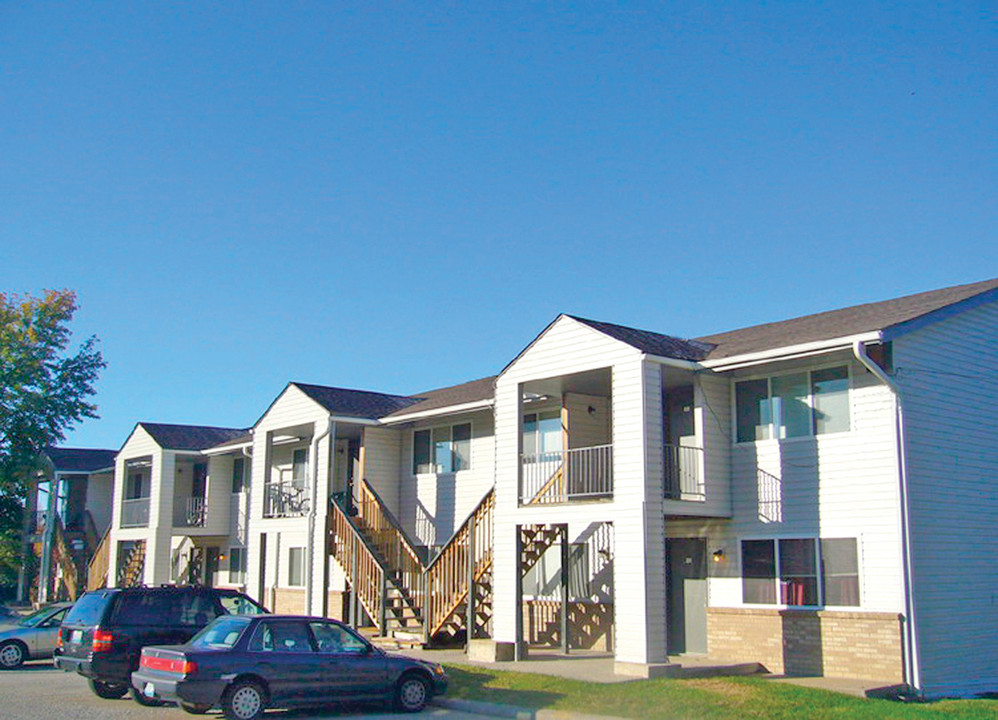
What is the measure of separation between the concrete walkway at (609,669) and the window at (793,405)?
410cm

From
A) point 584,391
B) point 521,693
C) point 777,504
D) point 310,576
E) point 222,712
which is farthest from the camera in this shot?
point 310,576

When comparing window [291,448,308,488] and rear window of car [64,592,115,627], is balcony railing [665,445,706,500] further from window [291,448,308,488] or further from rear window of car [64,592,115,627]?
window [291,448,308,488]

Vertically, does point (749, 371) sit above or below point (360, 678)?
above

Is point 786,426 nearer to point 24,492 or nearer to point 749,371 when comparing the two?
point 749,371

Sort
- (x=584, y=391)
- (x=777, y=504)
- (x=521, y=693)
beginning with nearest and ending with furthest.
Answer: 1. (x=521, y=693)
2. (x=777, y=504)
3. (x=584, y=391)

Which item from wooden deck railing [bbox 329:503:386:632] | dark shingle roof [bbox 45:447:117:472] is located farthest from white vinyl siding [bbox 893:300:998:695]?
dark shingle roof [bbox 45:447:117:472]

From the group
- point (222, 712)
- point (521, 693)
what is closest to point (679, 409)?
point (521, 693)

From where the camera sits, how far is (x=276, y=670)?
46.7 feet

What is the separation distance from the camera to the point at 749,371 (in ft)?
64.3

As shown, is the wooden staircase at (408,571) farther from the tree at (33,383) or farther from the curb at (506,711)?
the tree at (33,383)

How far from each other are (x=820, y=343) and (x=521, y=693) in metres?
7.37

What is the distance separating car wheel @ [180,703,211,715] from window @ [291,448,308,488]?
16541 millimetres

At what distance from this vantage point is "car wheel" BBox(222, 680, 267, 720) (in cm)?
1373

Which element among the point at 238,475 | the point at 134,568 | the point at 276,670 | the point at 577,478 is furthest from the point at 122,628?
the point at 134,568
